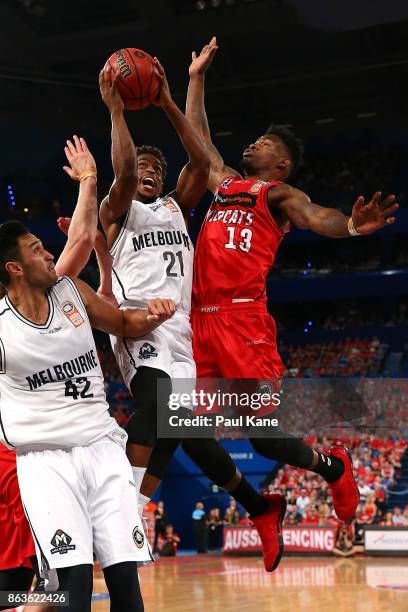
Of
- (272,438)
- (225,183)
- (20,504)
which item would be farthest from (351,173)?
(20,504)

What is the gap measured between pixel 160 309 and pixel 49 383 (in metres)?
0.79

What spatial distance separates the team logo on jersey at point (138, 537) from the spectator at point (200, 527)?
52.6ft

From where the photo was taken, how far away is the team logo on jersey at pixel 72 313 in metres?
4.48

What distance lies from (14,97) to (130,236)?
2184 centimetres

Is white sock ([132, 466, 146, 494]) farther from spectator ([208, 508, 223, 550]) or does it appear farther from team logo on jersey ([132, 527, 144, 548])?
spectator ([208, 508, 223, 550])

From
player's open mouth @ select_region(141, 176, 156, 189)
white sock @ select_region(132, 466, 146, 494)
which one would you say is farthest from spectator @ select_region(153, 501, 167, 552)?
white sock @ select_region(132, 466, 146, 494)

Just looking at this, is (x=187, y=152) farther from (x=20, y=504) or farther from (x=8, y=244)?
(x=20, y=504)

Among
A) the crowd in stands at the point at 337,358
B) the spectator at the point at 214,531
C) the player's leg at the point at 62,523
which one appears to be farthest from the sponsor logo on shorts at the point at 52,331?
Answer: the crowd in stands at the point at 337,358

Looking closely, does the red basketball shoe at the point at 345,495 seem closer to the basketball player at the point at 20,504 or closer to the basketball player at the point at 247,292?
the basketball player at the point at 247,292

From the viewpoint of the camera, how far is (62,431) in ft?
14.0

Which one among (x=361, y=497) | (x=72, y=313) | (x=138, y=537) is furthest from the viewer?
(x=361, y=497)

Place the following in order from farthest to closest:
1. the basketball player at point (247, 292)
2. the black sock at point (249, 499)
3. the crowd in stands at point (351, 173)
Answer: the crowd in stands at point (351, 173) < the black sock at point (249, 499) < the basketball player at point (247, 292)

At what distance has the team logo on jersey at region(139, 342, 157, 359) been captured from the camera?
17.3ft

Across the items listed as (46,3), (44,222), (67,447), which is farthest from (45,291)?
(44,222)
